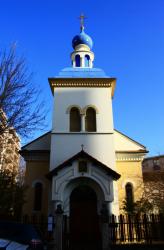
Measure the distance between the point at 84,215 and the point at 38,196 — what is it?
3672mm

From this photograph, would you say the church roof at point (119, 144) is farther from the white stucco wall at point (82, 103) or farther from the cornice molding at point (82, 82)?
the cornice molding at point (82, 82)

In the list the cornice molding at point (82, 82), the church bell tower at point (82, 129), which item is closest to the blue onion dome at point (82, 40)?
the church bell tower at point (82, 129)

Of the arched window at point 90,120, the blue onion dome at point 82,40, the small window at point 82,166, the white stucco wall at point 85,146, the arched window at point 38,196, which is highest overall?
the blue onion dome at point 82,40

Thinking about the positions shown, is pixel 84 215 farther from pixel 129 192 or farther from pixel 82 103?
pixel 82 103

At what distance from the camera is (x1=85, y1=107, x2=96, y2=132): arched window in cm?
1972

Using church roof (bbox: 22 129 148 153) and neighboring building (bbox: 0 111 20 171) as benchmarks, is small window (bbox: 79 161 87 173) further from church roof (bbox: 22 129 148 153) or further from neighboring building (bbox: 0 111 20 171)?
neighboring building (bbox: 0 111 20 171)

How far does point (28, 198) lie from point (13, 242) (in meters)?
11.7

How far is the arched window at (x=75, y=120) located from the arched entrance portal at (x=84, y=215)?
13.4 ft

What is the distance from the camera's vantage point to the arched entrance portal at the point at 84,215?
16.0m

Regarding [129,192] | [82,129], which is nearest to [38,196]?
[82,129]

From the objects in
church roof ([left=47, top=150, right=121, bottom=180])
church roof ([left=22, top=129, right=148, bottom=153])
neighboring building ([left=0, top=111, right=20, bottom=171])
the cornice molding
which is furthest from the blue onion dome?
church roof ([left=47, top=150, right=121, bottom=180])

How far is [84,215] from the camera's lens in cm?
1695

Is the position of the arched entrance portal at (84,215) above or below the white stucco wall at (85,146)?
below

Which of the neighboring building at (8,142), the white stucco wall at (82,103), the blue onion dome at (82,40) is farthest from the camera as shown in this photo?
the blue onion dome at (82,40)
